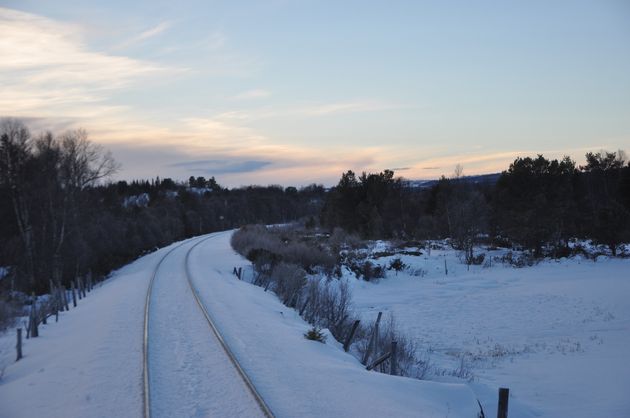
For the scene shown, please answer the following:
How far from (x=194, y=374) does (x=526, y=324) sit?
62.2ft

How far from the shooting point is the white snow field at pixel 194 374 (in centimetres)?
900

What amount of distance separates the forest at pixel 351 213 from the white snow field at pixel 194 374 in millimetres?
19513

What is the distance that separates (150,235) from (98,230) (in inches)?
378

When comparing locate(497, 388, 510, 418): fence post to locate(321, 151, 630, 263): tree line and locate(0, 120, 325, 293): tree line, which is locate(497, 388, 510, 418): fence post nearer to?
locate(0, 120, 325, 293): tree line

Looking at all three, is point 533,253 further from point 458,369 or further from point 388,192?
point 458,369

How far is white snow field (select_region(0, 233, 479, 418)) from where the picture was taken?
354 inches

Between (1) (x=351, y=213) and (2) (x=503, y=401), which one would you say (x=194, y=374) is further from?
(1) (x=351, y=213)

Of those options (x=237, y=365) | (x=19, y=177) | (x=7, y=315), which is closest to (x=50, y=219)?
(x=19, y=177)

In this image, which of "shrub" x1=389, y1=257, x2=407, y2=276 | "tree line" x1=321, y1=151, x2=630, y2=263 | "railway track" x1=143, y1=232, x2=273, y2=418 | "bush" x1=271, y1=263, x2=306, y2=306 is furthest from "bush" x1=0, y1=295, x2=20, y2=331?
"tree line" x1=321, y1=151, x2=630, y2=263

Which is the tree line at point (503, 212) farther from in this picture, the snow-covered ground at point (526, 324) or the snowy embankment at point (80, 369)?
the snowy embankment at point (80, 369)

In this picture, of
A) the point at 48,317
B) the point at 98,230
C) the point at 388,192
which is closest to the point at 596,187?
the point at 388,192

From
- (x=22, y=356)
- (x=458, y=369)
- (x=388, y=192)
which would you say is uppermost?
(x=388, y=192)

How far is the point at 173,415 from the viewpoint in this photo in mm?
8594

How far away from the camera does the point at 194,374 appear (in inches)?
417
